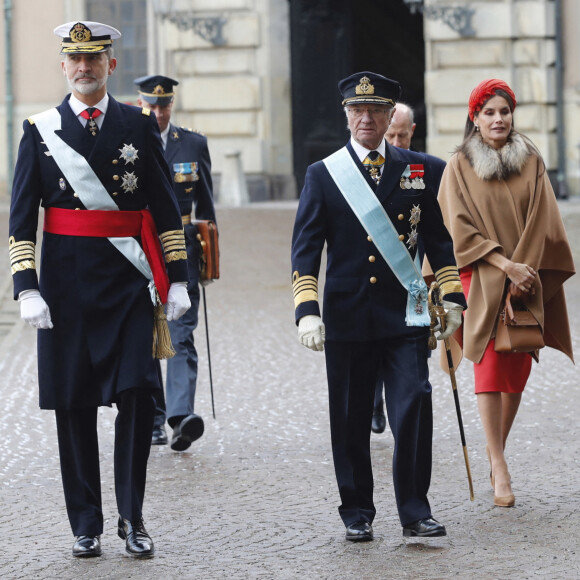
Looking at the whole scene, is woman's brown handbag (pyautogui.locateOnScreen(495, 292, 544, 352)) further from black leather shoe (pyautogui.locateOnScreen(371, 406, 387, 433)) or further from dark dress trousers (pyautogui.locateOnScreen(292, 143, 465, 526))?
black leather shoe (pyautogui.locateOnScreen(371, 406, 387, 433))

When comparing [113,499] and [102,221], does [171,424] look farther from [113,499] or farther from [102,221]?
[102,221]

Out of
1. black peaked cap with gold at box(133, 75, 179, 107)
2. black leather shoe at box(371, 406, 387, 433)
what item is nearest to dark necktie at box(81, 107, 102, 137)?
black peaked cap with gold at box(133, 75, 179, 107)

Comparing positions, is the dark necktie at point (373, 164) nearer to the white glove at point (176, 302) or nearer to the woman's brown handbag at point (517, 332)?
the white glove at point (176, 302)

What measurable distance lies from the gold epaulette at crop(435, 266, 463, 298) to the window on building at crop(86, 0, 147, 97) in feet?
57.5

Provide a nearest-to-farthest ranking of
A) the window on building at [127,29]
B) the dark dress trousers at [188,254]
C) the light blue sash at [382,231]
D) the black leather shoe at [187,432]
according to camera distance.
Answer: the light blue sash at [382,231], the black leather shoe at [187,432], the dark dress trousers at [188,254], the window on building at [127,29]

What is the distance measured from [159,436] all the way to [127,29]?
16.0 meters

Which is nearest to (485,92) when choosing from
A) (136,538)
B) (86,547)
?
(136,538)

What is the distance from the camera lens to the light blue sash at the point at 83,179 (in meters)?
5.30

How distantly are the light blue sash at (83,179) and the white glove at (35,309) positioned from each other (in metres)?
0.34

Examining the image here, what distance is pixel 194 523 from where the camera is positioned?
5.74 m

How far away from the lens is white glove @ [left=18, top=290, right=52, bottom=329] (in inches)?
205

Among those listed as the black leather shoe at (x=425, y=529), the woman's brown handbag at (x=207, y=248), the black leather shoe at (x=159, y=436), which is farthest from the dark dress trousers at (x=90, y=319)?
the woman's brown handbag at (x=207, y=248)

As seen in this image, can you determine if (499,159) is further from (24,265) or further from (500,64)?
(500,64)

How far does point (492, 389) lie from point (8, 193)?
1753cm
